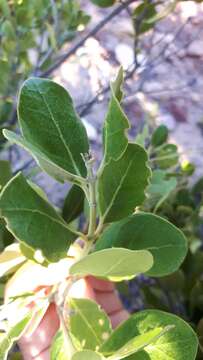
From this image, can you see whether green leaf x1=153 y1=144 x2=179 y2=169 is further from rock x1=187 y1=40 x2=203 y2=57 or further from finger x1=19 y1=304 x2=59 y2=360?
rock x1=187 y1=40 x2=203 y2=57

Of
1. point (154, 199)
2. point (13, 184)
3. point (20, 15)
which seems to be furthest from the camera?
point (20, 15)

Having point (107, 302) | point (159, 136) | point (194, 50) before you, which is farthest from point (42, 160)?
point (194, 50)

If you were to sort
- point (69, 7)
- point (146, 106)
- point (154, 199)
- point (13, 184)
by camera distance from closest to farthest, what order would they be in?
point (13, 184) → point (154, 199) → point (69, 7) → point (146, 106)

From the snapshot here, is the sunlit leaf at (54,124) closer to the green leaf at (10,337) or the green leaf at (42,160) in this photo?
the green leaf at (42,160)

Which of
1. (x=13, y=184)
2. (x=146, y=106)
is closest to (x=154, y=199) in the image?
(x=13, y=184)

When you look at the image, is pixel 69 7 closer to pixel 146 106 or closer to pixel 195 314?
pixel 195 314

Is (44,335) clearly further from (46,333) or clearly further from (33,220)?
(33,220)
